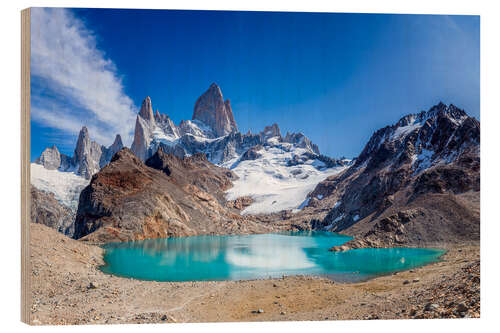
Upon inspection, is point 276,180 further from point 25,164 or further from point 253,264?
point 25,164

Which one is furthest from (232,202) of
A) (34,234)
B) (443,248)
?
(34,234)

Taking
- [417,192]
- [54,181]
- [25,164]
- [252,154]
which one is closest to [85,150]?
[54,181]

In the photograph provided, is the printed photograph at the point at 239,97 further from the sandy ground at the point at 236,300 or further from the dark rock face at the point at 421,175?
the dark rock face at the point at 421,175

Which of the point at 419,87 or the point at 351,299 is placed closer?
the point at 351,299

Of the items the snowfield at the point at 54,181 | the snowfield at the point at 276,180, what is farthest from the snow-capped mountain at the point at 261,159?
the snowfield at the point at 54,181

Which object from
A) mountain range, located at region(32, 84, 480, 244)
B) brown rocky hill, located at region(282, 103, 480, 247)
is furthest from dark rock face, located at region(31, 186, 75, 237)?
brown rocky hill, located at region(282, 103, 480, 247)

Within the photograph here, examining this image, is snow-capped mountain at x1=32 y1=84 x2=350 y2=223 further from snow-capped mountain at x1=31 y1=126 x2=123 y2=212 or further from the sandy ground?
the sandy ground

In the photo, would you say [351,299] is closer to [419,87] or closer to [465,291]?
[465,291]
